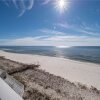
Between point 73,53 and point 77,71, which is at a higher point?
point 77,71

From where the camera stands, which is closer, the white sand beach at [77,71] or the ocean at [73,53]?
the white sand beach at [77,71]

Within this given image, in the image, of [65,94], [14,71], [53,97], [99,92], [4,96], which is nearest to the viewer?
[4,96]

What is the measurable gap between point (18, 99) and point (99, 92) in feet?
20.0

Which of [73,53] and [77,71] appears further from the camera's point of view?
[73,53]

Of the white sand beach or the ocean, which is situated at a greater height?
the white sand beach

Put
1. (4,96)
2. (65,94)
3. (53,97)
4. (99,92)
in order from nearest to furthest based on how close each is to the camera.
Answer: (4,96), (53,97), (65,94), (99,92)

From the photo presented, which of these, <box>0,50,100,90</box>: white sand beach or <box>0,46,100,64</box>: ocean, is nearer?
<box>0,50,100,90</box>: white sand beach

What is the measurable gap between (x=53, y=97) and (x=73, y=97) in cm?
111

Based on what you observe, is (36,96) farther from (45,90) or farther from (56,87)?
(56,87)

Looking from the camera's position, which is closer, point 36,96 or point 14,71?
point 36,96

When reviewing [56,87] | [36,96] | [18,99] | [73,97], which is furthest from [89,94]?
[18,99]

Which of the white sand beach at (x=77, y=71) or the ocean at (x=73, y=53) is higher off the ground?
the white sand beach at (x=77, y=71)

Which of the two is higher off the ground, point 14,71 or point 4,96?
point 4,96

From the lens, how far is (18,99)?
2986 mm
